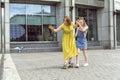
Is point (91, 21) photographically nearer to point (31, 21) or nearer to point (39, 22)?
point (39, 22)

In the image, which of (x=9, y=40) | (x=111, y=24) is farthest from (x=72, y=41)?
(x=111, y=24)

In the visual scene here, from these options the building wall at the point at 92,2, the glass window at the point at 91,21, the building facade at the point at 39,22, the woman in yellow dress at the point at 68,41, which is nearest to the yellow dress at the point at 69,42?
the woman in yellow dress at the point at 68,41

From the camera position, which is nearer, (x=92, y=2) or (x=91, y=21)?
(x=92, y=2)

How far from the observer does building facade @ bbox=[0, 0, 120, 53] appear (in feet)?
79.9

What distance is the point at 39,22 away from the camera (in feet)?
89.2

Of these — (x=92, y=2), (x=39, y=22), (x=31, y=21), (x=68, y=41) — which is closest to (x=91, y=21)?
(x=92, y=2)

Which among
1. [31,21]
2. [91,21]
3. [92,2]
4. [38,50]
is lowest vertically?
[38,50]

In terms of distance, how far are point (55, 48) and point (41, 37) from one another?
5.61 feet

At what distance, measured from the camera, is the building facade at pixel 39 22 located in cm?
2434

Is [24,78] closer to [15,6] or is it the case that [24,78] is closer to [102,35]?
[15,6]

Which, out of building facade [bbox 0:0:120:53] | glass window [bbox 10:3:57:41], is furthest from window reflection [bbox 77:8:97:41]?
glass window [bbox 10:3:57:41]

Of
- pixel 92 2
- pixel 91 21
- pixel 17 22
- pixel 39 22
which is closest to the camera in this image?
pixel 17 22

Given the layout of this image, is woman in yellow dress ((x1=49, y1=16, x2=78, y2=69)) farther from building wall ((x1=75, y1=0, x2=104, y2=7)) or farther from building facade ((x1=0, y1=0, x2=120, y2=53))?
building wall ((x1=75, y1=0, x2=104, y2=7))

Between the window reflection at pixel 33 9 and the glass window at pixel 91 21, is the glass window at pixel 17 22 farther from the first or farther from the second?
the glass window at pixel 91 21
